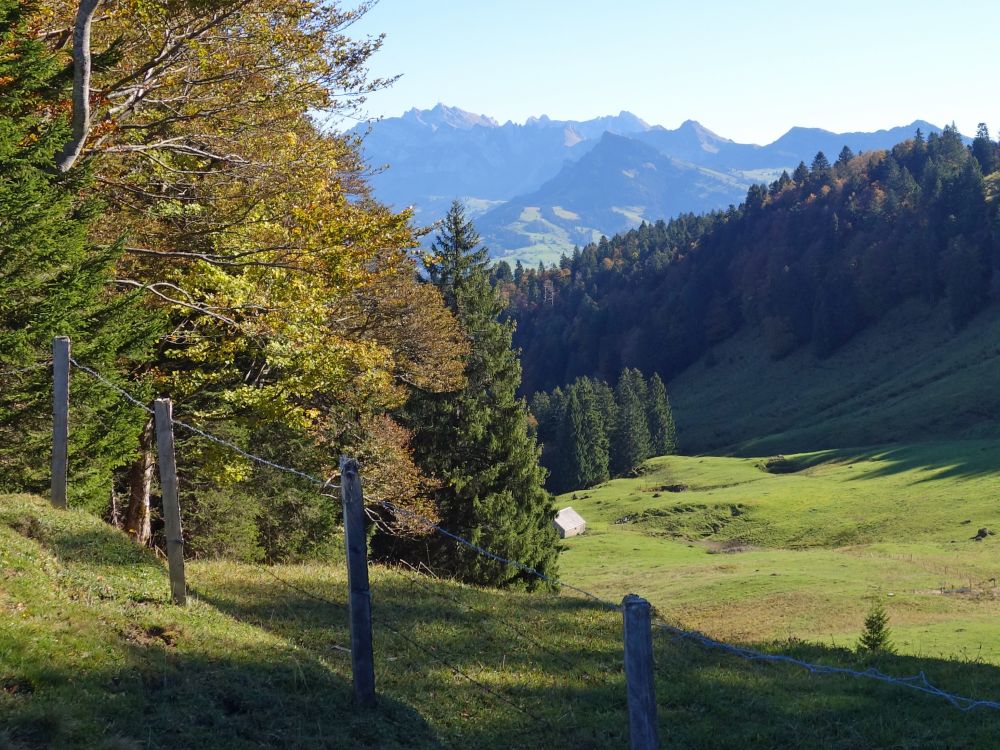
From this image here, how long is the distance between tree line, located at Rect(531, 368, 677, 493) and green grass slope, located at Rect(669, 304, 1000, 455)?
13822mm

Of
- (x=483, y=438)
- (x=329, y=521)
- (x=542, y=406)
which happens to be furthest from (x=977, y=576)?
(x=542, y=406)

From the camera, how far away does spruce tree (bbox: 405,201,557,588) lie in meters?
41.3

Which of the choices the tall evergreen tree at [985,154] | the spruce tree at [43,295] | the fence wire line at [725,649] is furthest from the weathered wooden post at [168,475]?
the tall evergreen tree at [985,154]

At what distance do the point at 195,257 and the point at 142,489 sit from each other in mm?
6638

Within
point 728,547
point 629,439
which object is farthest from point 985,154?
point 728,547

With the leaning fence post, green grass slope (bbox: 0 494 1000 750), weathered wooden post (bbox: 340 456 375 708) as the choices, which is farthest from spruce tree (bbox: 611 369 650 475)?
the leaning fence post

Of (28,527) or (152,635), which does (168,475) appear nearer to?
(152,635)

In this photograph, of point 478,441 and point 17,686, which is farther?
point 478,441

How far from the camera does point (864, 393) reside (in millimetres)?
155500

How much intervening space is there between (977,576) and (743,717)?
4495 centimetres

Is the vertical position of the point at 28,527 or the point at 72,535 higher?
the point at 28,527

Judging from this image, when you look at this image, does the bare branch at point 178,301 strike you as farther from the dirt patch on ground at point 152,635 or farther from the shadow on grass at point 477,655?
the dirt patch on ground at point 152,635

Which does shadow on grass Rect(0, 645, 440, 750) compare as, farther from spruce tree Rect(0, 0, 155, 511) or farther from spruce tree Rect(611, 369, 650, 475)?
spruce tree Rect(611, 369, 650, 475)

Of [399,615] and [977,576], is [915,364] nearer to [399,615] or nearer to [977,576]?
[977,576]
